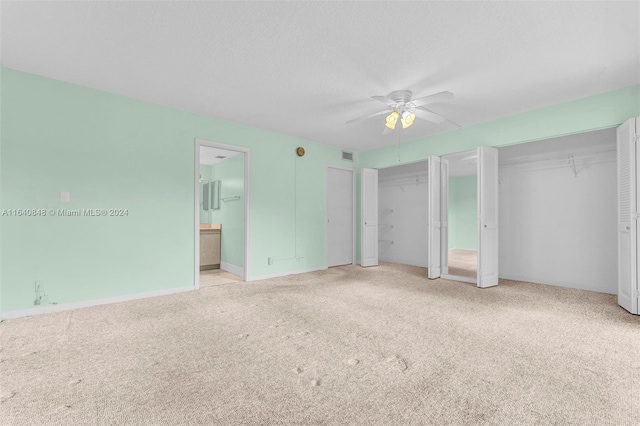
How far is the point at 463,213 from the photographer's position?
30.7ft

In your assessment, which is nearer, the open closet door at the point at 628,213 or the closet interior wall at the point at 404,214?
the open closet door at the point at 628,213

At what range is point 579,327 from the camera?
2840 millimetres

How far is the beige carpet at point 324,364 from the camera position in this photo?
1.59m

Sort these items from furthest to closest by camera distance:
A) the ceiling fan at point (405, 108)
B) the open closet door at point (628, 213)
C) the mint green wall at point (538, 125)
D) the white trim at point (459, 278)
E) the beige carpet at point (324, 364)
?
the white trim at point (459, 278) < the mint green wall at point (538, 125) < the ceiling fan at point (405, 108) < the open closet door at point (628, 213) < the beige carpet at point (324, 364)

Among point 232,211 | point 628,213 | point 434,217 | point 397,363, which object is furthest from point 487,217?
point 232,211

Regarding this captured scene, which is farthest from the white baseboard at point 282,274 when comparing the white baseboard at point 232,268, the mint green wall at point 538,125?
the mint green wall at point 538,125

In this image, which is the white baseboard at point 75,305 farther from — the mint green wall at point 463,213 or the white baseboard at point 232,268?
the mint green wall at point 463,213

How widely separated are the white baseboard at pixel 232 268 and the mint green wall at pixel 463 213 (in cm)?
670

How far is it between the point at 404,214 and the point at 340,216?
1.63 metres

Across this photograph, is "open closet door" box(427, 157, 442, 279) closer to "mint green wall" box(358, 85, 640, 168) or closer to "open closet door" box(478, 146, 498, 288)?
"mint green wall" box(358, 85, 640, 168)

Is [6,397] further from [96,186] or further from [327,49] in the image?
[327,49]

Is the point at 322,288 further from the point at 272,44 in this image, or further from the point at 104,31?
the point at 104,31

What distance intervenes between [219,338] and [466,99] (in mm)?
3856

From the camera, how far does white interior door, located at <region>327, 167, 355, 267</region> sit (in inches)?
250
